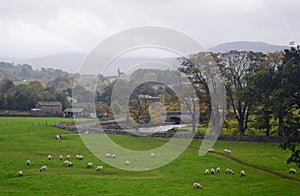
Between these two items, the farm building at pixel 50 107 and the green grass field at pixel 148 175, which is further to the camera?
the farm building at pixel 50 107

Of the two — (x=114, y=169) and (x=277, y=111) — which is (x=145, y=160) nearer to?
(x=114, y=169)

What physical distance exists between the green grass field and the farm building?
4280cm

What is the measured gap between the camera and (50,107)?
85750mm

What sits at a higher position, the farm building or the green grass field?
the farm building

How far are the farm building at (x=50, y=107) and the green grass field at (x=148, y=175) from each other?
140ft

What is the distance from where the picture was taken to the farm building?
275 ft

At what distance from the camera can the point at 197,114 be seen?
5078cm

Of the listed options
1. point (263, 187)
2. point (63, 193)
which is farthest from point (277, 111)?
point (63, 193)

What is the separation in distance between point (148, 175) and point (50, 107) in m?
61.6

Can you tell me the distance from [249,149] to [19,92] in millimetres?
59222

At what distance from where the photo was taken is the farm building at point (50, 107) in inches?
3297

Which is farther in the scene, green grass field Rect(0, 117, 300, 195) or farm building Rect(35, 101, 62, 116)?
farm building Rect(35, 101, 62, 116)

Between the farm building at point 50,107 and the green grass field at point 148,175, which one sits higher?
the farm building at point 50,107

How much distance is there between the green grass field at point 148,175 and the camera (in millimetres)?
23312
